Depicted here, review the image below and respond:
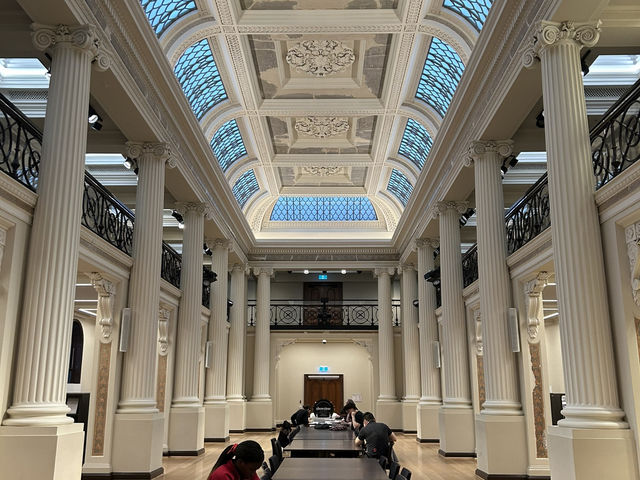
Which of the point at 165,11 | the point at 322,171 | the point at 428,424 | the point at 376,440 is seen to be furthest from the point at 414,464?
the point at 322,171

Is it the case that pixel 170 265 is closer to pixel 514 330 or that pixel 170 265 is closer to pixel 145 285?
pixel 145 285

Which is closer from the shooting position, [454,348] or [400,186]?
[454,348]

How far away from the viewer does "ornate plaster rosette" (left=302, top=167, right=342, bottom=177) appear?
20.8 m

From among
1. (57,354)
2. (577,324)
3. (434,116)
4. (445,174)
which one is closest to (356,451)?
(577,324)

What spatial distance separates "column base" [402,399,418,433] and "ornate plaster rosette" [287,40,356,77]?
11.2 meters

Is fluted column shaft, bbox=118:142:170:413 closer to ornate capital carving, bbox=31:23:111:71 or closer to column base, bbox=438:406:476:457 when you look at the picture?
ornate capital carving, bbox=31:23:111:71

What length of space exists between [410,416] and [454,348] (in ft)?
23.3

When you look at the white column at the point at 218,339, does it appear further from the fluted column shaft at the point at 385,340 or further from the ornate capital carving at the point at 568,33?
the ornate capital carving at the point at 568,33

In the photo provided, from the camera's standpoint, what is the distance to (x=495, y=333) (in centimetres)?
1071

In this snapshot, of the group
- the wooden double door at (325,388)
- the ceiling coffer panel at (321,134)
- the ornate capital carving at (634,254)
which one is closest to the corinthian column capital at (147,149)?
the ceiling coffer panel at (321,134)

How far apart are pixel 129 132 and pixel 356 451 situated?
6.58 m

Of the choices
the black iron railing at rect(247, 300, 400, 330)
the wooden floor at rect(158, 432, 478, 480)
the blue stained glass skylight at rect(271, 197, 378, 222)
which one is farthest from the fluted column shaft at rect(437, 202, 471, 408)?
the black iron railing at rect(247, 300, 400, 330)

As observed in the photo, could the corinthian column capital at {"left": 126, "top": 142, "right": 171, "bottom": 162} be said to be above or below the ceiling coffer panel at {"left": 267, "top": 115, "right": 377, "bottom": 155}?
below

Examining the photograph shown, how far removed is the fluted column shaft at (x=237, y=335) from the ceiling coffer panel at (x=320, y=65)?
27.7 ft
